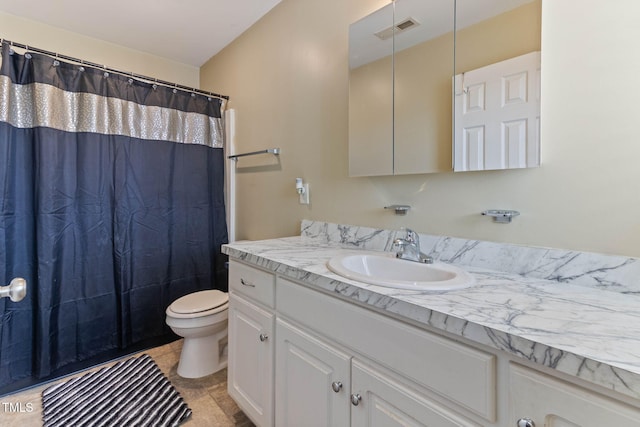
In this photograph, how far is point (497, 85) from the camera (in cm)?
Answer: 103

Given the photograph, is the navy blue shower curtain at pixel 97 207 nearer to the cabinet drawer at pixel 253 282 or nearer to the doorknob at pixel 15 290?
the cabinet drawer at pixel 253 282

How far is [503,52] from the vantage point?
1.03 m

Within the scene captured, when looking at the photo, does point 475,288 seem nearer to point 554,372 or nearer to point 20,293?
point 554,372

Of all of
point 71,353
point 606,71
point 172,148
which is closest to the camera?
point 606,71

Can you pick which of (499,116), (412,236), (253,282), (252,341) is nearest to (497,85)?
(499,116)

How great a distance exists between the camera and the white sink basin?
0.84 metres

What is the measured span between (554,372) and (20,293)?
1.19 metres

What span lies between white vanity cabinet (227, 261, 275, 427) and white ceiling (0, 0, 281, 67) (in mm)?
1694

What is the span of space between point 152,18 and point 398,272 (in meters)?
2.30

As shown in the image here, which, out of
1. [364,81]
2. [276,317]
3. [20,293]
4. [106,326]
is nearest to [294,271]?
[276,317]

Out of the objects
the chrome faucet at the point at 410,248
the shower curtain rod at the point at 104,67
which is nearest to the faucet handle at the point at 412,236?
the chrome faucet at the point at 410,248

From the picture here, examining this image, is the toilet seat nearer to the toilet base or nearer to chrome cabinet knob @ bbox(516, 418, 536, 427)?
the toilet base

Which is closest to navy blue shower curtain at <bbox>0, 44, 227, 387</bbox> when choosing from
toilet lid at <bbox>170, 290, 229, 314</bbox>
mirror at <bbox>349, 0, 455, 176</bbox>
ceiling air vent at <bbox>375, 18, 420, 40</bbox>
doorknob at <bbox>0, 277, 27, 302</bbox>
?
toilet lid at <bbox>170, 290, 229, 314</bbox>

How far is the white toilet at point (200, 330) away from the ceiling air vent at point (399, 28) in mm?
1731
